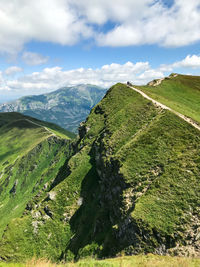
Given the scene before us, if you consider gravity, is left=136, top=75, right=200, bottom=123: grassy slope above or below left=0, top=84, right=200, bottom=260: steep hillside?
above

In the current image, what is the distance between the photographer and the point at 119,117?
61875 mm

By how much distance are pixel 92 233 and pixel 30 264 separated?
32119 mm

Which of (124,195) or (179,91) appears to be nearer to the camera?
(124,195)

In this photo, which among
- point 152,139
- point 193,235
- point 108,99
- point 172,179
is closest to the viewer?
point 193,235

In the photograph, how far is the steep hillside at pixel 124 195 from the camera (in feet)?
91.4

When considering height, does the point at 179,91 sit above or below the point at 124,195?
above

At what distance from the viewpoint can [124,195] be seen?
3712 cm

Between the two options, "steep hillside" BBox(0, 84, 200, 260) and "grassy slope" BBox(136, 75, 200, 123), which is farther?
"grassy slope" BBox(136, 75, 200, 123)

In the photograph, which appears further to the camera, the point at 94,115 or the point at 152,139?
the point at 94,115

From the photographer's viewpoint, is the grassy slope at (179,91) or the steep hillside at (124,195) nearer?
the steep hillside at (124,195)

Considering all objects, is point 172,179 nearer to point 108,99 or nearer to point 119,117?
point 119,117

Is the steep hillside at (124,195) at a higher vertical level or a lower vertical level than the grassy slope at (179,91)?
lower

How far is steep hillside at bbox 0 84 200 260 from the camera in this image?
2786 centimetres

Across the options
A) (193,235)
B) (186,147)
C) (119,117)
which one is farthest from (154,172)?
(119,117)
